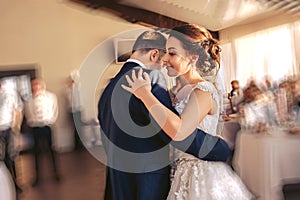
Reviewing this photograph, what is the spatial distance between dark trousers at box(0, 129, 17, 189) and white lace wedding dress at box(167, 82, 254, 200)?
3.11 ft

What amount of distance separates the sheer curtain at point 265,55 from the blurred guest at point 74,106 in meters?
0.73

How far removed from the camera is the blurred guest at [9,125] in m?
1.80

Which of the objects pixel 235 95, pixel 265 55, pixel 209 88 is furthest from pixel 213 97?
pixel 265 55

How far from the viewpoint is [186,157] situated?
3.98 feet

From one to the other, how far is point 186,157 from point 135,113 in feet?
0.76

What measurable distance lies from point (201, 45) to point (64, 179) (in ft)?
3.65

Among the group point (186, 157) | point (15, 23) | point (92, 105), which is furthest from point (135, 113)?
point (15, 23)

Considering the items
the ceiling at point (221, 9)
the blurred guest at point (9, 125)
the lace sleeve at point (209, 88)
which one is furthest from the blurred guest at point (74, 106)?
the lace sleeve at point (209, 88)

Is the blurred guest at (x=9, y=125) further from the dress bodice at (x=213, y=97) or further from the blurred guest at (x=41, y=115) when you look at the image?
the dress bodice at (x=213, y=97)

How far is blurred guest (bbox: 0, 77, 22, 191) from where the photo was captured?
1803 mm

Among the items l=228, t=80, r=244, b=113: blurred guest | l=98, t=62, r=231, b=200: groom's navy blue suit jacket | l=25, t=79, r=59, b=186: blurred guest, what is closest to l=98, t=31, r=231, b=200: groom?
l=98, t=62, r=231, b=200: groom's navy blue suit jacket

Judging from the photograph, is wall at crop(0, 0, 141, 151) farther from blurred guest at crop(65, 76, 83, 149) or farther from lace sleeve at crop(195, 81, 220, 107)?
lace sleeve at crop(195, 81, 220, 107)

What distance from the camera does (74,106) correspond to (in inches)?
69.4

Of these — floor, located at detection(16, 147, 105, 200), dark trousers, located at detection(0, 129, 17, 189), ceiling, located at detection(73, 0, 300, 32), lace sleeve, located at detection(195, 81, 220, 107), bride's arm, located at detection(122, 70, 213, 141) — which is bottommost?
floor, located at detection(16, 147, 105, 200)
